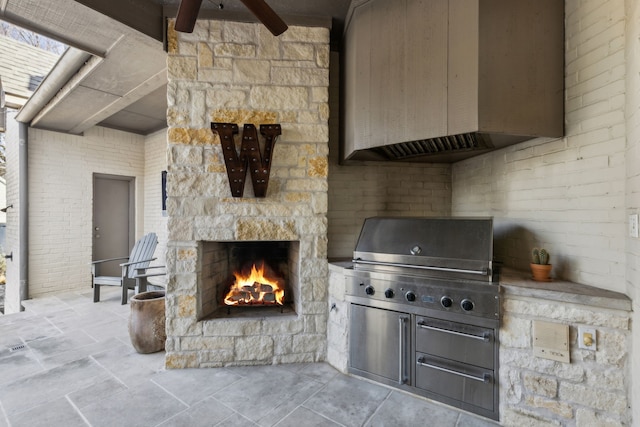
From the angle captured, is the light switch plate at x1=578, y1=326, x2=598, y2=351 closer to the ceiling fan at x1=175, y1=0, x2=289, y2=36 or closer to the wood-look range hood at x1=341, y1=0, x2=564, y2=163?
the wood-look range hood at x1=341, y1=0, x2=564, y2=163

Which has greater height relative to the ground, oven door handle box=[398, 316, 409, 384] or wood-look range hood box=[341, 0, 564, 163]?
wood-look range hood box=[341, 0, 564, 163]

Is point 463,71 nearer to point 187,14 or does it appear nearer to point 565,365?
point 187,14

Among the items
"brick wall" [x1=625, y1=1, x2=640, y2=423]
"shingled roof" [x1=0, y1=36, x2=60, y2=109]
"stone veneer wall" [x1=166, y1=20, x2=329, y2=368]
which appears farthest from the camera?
"shingled roof" [x1=0, y1=36, x2=60, y2=109]

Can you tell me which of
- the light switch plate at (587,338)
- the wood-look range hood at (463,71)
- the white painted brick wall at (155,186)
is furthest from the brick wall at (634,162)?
the white painted brick wall at (155,186)

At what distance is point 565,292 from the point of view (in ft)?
5.33

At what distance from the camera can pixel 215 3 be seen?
92.6 inches

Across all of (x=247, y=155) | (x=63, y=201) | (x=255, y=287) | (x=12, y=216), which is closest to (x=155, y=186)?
(x=63, y=201)

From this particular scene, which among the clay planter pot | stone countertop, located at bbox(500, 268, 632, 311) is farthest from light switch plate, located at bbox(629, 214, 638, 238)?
the clay planter pot

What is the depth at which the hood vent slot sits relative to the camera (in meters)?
2.20

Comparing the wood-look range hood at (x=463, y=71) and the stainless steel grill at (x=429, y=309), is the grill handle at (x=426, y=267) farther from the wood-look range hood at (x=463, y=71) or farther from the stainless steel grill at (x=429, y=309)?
the wood-look range hood at (x=463, y=71)

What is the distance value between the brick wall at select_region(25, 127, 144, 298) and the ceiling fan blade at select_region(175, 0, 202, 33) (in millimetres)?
4225

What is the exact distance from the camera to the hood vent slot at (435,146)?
220cm

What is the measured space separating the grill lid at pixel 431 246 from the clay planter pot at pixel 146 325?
183 centimetres

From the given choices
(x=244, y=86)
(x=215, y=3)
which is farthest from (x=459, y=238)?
(x=215, y=3)
